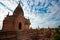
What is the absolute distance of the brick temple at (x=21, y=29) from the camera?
1314cm

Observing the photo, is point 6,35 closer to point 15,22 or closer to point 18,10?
point 15,22

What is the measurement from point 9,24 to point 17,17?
1644 mm

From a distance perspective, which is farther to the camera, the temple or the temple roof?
the temple roof

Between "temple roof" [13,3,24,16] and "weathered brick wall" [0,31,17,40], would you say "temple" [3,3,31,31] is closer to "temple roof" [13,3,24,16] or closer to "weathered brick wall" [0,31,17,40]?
"temple roof" [13,3,24,16]

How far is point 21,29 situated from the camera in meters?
20.9

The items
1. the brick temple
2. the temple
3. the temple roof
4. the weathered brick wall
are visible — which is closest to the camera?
the weathered brick wall

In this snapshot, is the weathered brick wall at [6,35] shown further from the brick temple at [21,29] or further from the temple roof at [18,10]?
the temple roof at [18,10]

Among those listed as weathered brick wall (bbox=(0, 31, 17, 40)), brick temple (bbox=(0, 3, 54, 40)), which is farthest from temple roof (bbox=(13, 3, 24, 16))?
weathered brick wall (bbox=(0, 31, 17, 40))

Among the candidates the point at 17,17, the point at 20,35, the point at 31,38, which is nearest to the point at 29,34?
the point at 31,38

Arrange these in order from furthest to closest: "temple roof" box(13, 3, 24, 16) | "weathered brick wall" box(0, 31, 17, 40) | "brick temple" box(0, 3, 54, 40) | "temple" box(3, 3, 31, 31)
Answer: "temple roof" box(13, 3, 24, 16)
"temple" box(3, 3, 31, 31)
"brick temple" box(0, 3, 54, 40)
"weathered brick wall" box(0, 31, 17, 40)

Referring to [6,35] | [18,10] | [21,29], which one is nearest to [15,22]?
[21,29]

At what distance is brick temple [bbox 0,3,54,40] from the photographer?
1314 centimetres

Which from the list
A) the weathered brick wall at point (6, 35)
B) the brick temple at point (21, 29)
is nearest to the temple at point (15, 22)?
the brick temple at point (21, 29)

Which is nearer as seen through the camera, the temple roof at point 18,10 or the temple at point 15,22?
the temple at point 15,22
